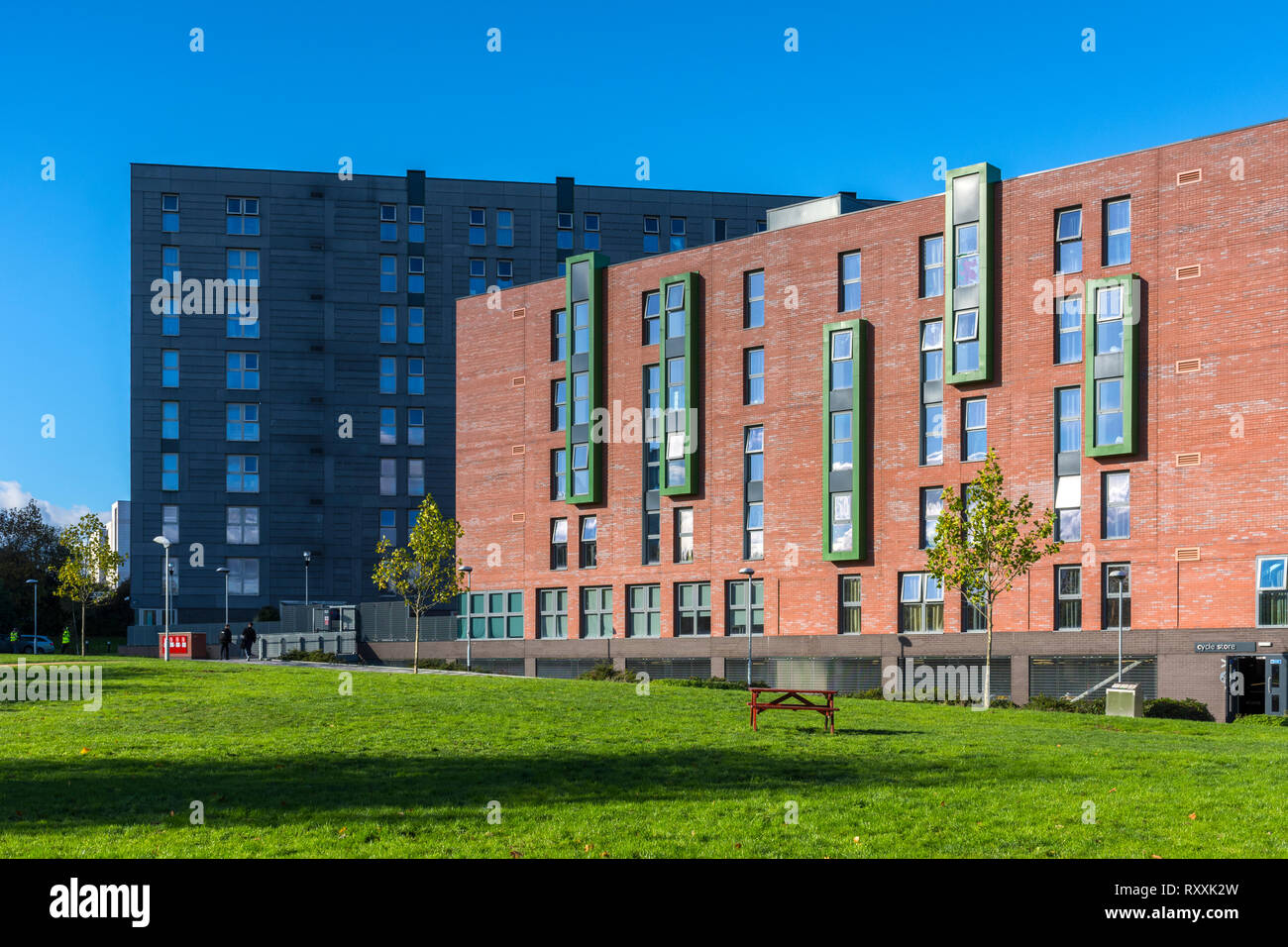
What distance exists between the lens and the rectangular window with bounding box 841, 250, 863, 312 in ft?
192

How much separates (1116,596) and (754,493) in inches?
666

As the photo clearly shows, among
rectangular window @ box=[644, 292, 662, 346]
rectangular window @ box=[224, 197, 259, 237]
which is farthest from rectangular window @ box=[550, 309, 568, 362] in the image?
rectangular window @ box=[224, 197, 259, 237]

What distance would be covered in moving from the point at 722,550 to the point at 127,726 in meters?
39.2

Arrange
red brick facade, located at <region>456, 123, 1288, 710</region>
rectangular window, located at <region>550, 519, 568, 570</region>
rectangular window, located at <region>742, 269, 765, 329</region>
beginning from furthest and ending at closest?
rectangular window, located at <region>550, 519, 568, 570</region> < rectangular window, located at <region>742, 269, 765, 329</region> < red brick facade, located at <region>456, 123, 1288, 710</region>

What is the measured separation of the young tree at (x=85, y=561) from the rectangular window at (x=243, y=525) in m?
29.6

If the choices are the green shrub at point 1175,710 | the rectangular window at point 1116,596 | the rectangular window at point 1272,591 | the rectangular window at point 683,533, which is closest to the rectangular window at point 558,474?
the rectangular window at point 683,533

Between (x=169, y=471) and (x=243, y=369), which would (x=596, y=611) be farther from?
(x=169, y=471)

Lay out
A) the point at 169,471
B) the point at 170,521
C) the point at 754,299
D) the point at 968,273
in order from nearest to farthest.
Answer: the point at 968,273, the point at 754,299, the point at 170,521, the point at 169,471

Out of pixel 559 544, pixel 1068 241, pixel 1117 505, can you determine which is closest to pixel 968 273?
pixel 1068 241

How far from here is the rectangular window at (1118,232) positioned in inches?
2005

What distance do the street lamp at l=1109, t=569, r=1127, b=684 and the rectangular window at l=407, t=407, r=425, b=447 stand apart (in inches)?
2663

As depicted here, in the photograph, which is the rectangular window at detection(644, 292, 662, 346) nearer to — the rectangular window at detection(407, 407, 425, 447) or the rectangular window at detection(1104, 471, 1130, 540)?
the rectangular window at detection(1104, 471, 1130, 540)

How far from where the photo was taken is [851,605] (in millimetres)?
57750
